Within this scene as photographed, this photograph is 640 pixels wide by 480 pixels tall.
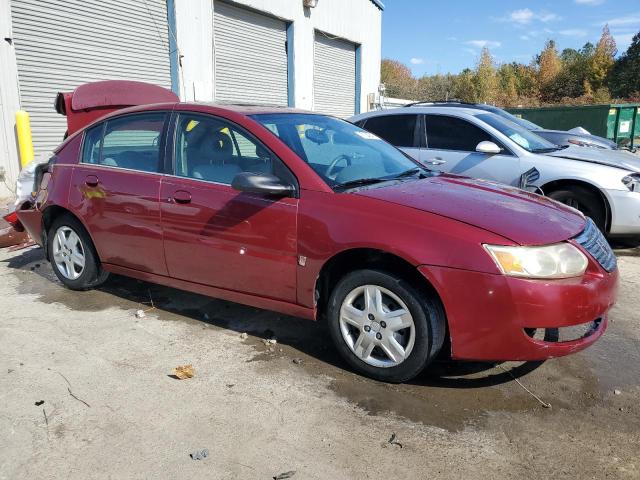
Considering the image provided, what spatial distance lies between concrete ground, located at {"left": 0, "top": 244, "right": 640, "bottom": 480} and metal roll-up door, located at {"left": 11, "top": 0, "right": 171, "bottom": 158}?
6729 mm

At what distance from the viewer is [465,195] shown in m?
3.47

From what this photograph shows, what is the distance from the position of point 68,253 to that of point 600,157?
5.90m

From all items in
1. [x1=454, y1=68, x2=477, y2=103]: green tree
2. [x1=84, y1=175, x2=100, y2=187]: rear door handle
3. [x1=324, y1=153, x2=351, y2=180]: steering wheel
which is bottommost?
[x1=84, y1=175, x2=100, y2=187]: rear door handle

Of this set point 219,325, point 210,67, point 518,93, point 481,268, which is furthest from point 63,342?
point 518,93

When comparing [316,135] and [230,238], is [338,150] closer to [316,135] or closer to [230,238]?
A: [316,135]

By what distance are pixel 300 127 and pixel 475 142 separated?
324 cm

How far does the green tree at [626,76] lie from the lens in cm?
5244

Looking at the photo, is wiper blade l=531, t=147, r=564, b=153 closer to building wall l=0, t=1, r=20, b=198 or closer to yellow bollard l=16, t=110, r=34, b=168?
yellow bollard l=16, t=110, r=34, b=168

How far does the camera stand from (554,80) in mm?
55812

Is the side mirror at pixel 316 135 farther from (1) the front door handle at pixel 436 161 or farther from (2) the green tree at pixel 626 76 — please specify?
(2) the green tree at pixel 626 76

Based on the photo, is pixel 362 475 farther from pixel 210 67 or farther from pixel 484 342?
pixel 210 67

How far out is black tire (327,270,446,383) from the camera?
3016mm

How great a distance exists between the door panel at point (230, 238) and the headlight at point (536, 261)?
1.24 m

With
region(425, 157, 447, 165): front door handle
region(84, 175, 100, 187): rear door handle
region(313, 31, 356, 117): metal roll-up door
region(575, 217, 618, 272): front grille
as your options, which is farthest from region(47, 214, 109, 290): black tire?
region(313, 31, 356, 117): metal roll-up door
